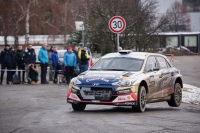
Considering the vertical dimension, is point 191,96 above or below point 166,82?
below

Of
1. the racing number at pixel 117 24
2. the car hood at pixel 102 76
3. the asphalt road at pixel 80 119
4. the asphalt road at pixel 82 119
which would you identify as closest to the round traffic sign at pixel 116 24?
the racing number at pixel 117 24

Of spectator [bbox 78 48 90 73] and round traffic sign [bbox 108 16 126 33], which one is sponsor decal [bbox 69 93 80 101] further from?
spectator [bbox 78 48 90 73]

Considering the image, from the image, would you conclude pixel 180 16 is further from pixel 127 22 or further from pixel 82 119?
pixel 82 119

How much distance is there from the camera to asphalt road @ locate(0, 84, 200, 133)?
10.9 m

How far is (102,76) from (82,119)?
6.05ft

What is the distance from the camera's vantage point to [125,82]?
13.7 metres

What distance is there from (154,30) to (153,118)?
765 inches

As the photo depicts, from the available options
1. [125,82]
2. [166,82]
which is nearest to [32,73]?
→ [166,82]

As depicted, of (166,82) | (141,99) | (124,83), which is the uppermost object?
(124,83)

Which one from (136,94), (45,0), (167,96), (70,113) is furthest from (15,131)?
(45,0)

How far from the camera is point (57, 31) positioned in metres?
63.2

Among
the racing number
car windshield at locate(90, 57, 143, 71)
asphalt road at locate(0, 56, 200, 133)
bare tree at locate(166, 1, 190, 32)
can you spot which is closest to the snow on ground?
asphalt road at locate(0, 56, 200, 133)

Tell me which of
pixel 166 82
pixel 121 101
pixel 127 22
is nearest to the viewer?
pixel 121 101

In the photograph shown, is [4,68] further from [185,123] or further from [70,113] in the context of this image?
[185,123]
